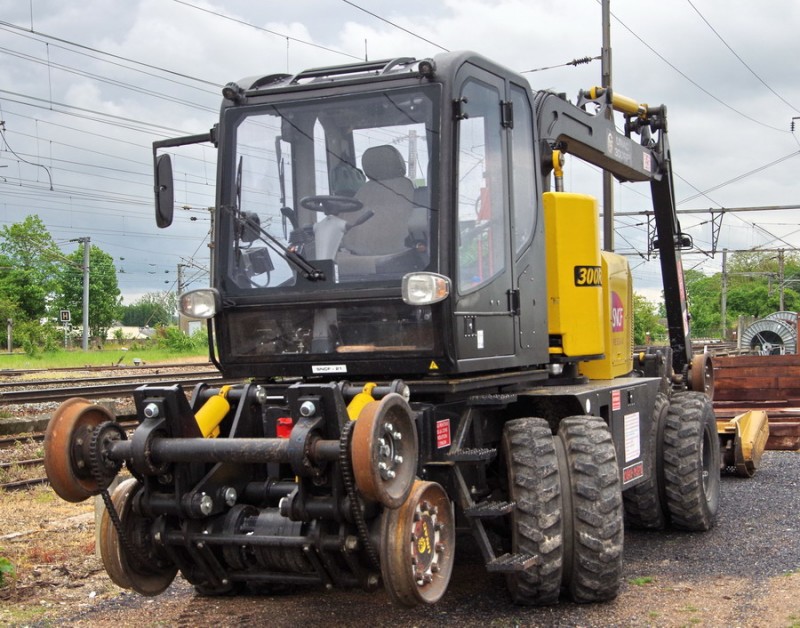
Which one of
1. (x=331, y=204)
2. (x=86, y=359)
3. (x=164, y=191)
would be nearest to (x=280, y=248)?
(x=331, y=204)

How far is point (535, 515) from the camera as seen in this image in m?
5.96

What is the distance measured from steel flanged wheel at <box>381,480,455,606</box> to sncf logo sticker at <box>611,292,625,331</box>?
3.53 m

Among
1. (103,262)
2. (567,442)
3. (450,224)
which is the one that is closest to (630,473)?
(567,442)

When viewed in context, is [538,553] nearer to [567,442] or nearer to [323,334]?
[567,442]

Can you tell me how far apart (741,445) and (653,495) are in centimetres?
309

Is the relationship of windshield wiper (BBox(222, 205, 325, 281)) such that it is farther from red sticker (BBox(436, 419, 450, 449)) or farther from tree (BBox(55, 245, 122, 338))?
tree (BBox(55, 245, 122, 338))

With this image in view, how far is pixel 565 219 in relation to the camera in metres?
7.25

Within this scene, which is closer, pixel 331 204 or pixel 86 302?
pixel 331 204

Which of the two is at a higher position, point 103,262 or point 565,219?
point 103,262

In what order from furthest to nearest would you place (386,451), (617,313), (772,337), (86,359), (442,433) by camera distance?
(86,359), (772,337), (617,313), (442,433), (386,451)

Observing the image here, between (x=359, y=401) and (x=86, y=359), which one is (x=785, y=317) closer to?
(x=86, y=359)

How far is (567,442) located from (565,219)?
1.70 metres

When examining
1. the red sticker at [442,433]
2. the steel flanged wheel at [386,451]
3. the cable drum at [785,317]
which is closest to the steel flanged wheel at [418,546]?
the steel flanged wheel at [386,451]

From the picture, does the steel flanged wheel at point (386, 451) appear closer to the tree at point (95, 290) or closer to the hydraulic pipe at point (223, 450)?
the hydraulic pipe at point (223, 450)
